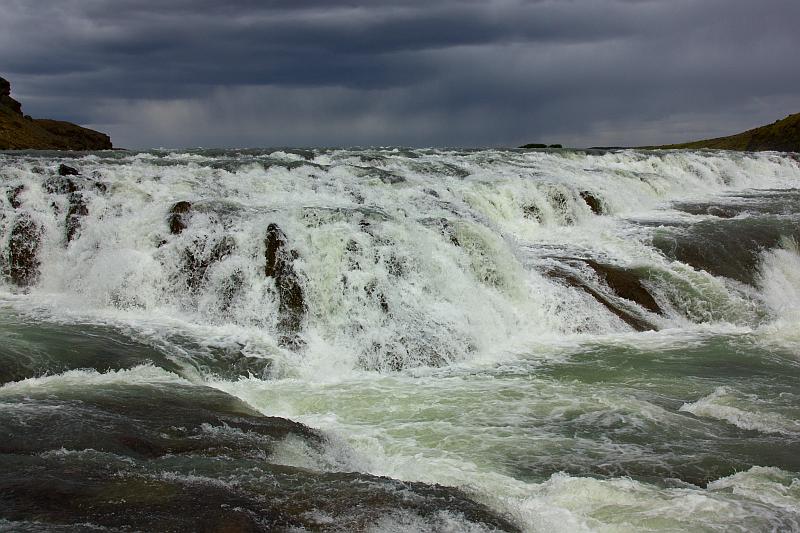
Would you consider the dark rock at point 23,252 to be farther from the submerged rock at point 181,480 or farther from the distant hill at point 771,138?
the distant hill at point 771,138

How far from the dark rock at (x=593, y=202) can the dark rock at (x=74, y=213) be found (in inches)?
634

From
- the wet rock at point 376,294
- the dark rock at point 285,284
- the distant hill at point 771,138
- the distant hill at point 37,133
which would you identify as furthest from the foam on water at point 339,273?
the distant hill at point 771,138

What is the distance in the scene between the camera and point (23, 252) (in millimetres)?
14617

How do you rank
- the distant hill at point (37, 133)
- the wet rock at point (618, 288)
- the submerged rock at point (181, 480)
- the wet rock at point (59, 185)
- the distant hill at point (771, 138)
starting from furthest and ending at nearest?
the distant hill at point (771, 138), the distant hill at point (37, 133), the wet rock at point (59, 185), the wet rock at point (618, 288), the submerged rock at point (181, 480)

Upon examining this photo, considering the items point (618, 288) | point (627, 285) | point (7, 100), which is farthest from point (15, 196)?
point (7, 100)

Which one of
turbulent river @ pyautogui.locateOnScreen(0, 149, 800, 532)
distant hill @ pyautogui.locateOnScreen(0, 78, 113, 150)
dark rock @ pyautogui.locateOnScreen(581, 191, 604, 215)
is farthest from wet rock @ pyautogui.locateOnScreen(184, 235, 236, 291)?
distant hill @ pyautogui.locateOnScreen(0, 78, 113, 150)

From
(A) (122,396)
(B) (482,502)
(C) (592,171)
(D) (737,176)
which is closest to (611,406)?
(B) (482,502)

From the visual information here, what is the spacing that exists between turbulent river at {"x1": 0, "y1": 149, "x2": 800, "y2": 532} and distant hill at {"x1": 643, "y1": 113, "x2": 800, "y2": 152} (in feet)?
171

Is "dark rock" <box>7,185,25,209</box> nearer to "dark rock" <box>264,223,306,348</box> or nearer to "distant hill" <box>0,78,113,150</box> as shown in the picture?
"dark rock" <box>264,223,306,348</box>

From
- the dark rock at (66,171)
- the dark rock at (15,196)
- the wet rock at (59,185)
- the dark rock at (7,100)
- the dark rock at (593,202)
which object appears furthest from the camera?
the dark rock at (7,100)

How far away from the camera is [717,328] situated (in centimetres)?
1470

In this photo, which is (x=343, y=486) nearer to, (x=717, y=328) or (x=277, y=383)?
(x=277, y=383)

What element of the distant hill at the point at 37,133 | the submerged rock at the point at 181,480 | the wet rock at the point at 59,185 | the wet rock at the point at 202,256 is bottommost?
the submerged rock at the point at 181,480

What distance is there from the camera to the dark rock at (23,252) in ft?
47.0
